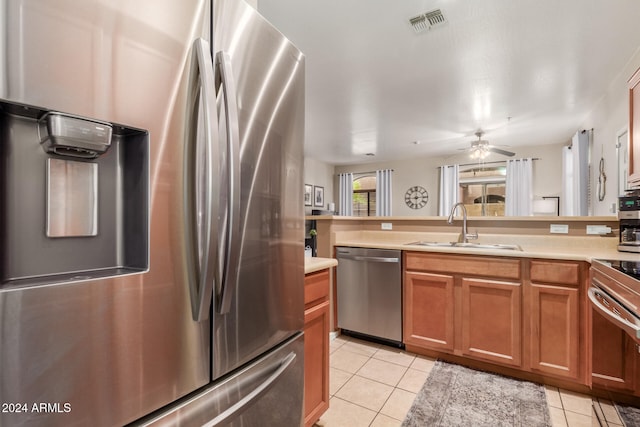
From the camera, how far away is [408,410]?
70.3 inches

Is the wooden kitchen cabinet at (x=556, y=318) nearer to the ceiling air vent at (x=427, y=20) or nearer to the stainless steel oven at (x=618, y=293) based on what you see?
the stainless steel oven at (x=618, y=293)

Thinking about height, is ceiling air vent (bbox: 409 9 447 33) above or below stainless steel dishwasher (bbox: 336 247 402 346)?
above

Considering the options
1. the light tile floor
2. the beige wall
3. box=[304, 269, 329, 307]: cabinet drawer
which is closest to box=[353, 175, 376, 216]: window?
the beige wall

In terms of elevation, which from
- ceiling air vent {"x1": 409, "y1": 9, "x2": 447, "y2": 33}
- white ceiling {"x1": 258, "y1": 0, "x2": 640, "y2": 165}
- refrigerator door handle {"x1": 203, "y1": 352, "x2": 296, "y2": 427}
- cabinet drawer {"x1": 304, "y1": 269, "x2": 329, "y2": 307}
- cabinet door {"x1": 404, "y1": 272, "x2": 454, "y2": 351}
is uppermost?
white ceiling {"x1": 258, "y1": 0, "x2": 640, "y2": 165}

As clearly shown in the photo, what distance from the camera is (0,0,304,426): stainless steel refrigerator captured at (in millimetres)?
506

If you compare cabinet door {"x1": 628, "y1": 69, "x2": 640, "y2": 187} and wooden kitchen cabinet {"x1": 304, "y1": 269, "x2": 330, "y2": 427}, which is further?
cabinet door {"x1": 628, "y1": 69, "x2": 640, "y2": 187}

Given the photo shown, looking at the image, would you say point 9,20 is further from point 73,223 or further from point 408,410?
point 408,410

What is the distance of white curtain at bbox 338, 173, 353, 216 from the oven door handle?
21.5ft

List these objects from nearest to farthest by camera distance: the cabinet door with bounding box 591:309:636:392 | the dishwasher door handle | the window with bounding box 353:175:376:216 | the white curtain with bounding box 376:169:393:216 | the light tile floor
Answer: the cabinet door with bounding box 591:309:636:392 → the light tile floor → the dishwasher door handle → the white curtain with bounding box 376:169:393:216 → the window with bounding box 353:175:376:216

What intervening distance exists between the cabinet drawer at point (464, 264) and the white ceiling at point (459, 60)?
1.66 meters

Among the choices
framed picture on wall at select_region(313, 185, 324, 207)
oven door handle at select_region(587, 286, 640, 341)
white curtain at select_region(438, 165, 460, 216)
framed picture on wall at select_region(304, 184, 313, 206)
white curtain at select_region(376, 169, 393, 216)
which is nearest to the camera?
oven door handle at select_region(587, 286, 640, 341)

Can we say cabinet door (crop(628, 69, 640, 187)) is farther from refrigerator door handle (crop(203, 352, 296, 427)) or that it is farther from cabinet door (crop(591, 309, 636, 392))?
refrigerator door handle (crop(203, 352, 296, 427))

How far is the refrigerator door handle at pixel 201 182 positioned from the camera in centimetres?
70

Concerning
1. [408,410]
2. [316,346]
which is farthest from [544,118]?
[316,346]
